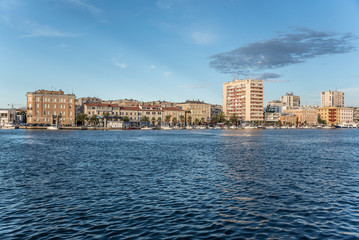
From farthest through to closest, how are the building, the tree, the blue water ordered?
1. the tree
2. the building
3. the blue water

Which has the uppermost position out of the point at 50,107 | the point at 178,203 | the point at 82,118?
the point at 50,107

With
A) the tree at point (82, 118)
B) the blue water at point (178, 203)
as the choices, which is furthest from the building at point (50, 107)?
the blue water at point (178, 203)

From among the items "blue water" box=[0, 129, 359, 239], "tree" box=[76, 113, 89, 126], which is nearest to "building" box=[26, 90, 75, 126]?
"tree" box=[76, 113, 89, 126]

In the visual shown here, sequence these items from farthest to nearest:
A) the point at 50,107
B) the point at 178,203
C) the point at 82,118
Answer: the point at 82,118
the point at 50,107
the point at 178,203

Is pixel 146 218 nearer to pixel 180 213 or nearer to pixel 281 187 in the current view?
pixel 180 213

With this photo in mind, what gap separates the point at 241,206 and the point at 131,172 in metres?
15.9

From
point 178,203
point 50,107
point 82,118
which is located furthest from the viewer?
point 82,118

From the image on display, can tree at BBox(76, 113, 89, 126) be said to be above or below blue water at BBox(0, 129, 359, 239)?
above

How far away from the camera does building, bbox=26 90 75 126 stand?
173000mm

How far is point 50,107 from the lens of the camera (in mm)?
176875

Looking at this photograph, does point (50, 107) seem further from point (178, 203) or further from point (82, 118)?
point (178, 203)

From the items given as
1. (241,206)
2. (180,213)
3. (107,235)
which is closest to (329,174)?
(241,206)

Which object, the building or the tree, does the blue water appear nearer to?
the building

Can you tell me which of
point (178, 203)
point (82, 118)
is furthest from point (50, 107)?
point (178, 203)
